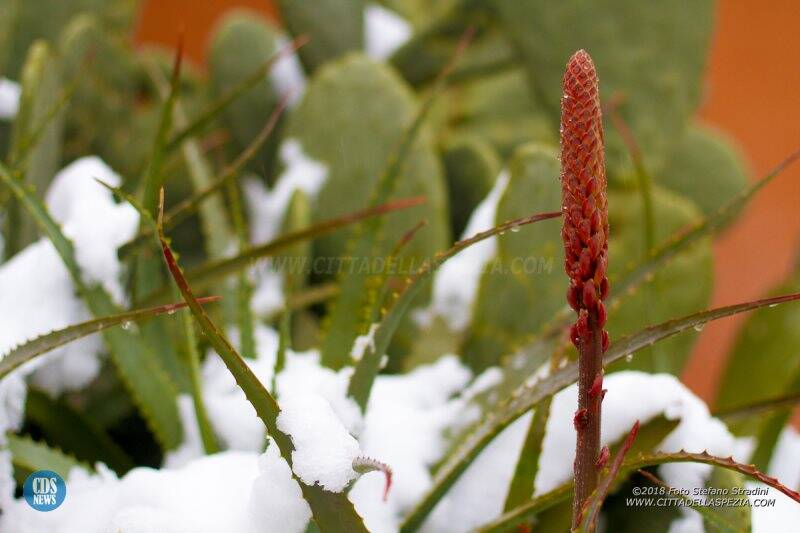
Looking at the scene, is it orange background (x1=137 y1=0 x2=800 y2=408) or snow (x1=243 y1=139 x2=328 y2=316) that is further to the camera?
orange background (x1=137 y1=0 x2=800 y2=408)

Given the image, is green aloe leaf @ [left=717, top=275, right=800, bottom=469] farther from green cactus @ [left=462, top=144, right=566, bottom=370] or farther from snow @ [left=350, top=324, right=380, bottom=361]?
snow @ [left=350, top=324, right=380, bottom=361]

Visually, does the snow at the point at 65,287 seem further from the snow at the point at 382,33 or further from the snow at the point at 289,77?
the snow at the point at 382,33

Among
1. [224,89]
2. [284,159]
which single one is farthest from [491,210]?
[224,89]

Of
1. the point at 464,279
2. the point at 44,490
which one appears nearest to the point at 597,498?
the point at 44,490

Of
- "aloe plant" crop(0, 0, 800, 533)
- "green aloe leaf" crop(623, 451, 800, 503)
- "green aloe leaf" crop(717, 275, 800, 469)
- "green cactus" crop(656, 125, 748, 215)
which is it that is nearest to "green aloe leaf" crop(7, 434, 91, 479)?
"aloe plant" crop(0, 0, 800, 533)

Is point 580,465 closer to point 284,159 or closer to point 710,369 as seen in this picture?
point 284,159

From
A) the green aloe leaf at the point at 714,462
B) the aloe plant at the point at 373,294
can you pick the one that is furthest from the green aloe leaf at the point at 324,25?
the green aloe leaf at the point at 714,462

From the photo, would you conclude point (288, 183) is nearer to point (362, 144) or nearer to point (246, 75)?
point (362, 144)
